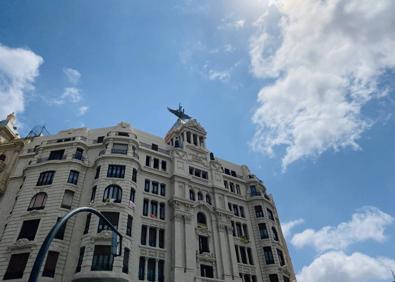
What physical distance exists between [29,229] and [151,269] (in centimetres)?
1425

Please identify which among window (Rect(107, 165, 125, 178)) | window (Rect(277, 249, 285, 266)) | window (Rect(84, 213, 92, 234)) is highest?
window (Rect(107, 165, 125, 178))

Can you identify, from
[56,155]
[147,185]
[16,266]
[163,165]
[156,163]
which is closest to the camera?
[16,266]

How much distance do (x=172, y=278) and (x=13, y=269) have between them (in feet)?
53.4

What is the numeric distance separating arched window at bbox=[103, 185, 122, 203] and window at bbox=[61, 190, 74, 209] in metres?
4.42

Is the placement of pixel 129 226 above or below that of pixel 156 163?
below

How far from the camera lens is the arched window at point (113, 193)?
32.9 metres

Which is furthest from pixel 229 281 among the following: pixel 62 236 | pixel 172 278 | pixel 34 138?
pixel 34 138

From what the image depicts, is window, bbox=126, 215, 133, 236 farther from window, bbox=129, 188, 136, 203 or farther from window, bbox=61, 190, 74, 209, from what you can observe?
window, bbox=61, 190, 74, 209

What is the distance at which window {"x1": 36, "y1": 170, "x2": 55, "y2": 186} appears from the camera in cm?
3444

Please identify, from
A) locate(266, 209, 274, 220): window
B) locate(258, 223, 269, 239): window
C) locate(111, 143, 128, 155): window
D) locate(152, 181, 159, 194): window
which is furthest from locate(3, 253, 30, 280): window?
locate(266, 209, 274, 220): window

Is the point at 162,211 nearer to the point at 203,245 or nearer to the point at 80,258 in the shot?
the point at 203,245

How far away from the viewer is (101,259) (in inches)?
1104

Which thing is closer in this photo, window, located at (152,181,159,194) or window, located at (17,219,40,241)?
window, located at (17,219,40,241)

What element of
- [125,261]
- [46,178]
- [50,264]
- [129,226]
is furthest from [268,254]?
[46,178]
